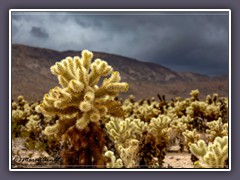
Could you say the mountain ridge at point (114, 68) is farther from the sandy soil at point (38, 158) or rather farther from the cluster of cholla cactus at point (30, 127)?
the sandy soil at point (38, 158)

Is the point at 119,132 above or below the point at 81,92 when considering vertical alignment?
below

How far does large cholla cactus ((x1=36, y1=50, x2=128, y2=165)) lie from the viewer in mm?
4707

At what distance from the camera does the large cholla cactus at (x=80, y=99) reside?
4.71 metres

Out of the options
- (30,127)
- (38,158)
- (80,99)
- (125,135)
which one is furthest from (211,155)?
(30,127)

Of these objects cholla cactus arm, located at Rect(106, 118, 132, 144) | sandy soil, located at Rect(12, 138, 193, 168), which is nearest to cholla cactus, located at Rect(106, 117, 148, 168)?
cholla cactus arm, located at Rect(106, 118, 132, 144)

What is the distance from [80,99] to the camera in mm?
4797

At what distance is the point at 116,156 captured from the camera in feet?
18.6

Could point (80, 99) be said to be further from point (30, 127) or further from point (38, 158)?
point (30, 127)

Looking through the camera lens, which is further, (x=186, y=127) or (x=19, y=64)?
(x=186, y=127)

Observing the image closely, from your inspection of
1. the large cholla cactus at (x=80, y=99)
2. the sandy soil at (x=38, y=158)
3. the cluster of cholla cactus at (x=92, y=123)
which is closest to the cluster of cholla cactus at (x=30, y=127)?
the sandy soil at (x=38, y=158)
